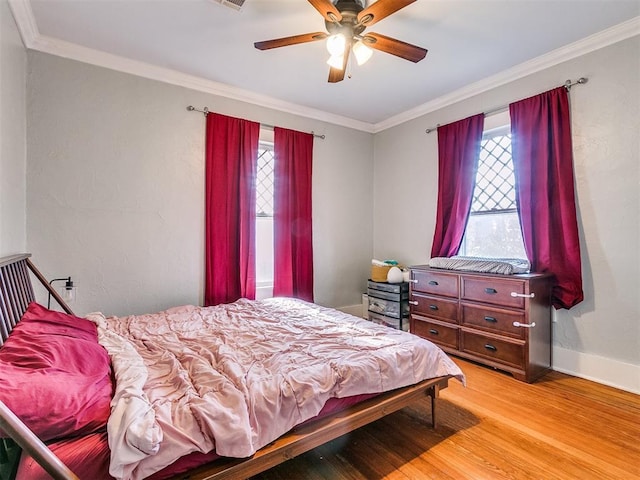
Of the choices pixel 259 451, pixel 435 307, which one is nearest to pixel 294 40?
pixel 259 451

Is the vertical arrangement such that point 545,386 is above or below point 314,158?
below

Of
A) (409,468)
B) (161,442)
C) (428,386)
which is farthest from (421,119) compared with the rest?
(161,442)

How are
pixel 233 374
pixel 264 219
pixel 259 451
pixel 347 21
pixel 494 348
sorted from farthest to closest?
pixel 264 219, pixel 494 348, pixel 347 21, pixel 233 374, pixel 259 451

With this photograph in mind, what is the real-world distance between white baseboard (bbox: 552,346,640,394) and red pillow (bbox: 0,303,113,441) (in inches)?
128

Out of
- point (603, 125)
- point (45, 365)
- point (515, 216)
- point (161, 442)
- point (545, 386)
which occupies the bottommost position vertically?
point (545, 386)

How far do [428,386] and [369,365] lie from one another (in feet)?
1.60

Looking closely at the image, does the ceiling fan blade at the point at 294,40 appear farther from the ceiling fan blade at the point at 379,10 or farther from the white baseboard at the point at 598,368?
the white baseboard at the point at 598,368

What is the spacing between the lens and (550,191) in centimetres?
274

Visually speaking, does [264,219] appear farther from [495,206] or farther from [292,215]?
[495,206]

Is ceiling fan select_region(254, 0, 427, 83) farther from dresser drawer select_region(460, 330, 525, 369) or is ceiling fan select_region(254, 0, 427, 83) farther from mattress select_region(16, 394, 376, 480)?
dresser drawer select_region(460, 330, 525, 369)

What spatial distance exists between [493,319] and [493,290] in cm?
25

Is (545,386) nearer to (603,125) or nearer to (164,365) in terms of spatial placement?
A: (603,125)

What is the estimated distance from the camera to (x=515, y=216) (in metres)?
3.08

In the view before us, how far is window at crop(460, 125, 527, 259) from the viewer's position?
310cm
